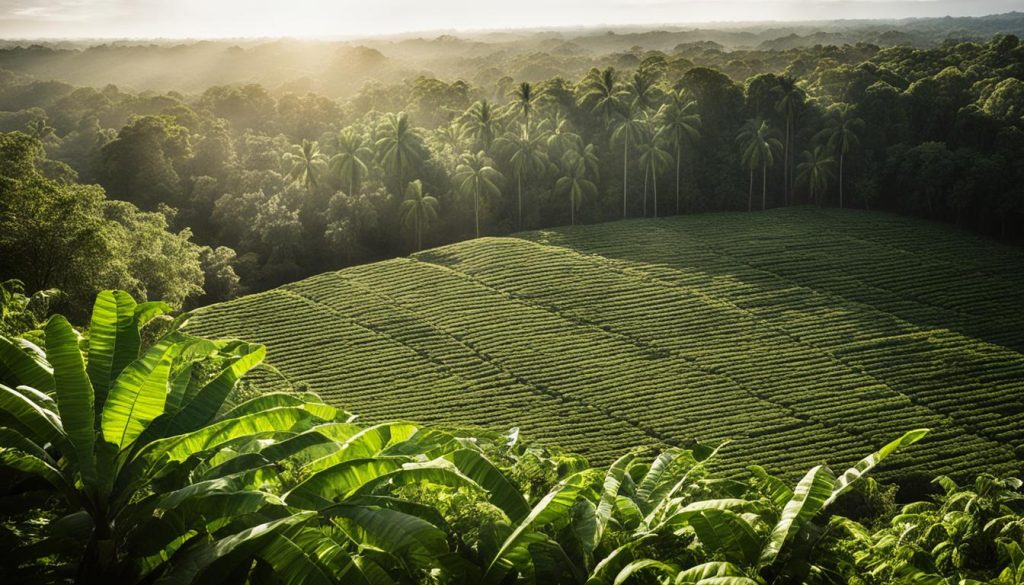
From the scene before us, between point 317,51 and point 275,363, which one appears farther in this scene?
point 317,51

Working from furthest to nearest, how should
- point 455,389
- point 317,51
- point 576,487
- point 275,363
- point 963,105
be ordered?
1. point 317,51
2. point 963,105
3. point 275,363
4. point 455,389
5. point 576,487

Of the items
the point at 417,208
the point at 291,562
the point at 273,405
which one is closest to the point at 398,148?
the point at 417,208

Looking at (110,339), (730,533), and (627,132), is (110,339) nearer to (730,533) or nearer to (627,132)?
(730,533)

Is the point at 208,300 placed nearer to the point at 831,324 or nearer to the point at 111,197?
the point at 111,197

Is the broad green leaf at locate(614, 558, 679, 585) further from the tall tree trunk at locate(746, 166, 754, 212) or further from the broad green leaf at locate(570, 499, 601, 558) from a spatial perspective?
the tall tree trunk at locate(746, 166, 754, 212)

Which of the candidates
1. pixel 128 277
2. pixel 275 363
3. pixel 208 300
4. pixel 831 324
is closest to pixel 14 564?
pixel 128 277

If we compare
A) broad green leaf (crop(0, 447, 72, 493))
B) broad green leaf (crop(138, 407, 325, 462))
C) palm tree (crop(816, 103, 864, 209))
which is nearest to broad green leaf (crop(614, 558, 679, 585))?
broad green leaf (crop(138, 407, 325, 462))

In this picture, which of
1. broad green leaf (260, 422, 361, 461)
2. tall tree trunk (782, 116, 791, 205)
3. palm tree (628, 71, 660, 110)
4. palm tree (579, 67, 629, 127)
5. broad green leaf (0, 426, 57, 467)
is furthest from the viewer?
palm tree (628, 71, 660, 110)
